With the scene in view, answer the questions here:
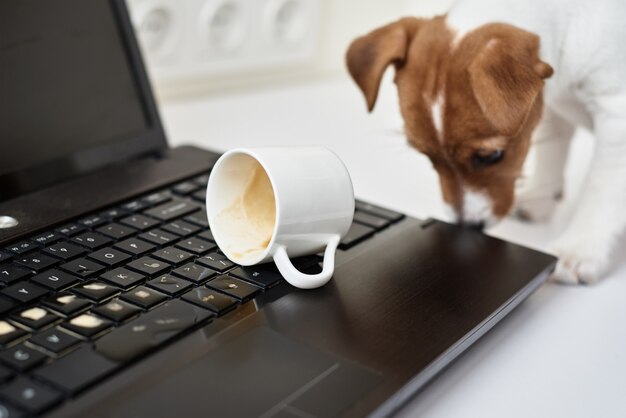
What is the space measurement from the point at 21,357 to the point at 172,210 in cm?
32

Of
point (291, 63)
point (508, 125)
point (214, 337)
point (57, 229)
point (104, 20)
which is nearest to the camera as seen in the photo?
point (214, 337)

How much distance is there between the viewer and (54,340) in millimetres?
529

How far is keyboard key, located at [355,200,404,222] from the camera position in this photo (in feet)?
2.72

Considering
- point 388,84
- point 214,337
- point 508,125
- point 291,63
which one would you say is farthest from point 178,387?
point 291,63

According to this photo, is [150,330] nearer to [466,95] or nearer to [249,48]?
[466,95]

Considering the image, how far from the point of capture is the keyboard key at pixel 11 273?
621 millimetres

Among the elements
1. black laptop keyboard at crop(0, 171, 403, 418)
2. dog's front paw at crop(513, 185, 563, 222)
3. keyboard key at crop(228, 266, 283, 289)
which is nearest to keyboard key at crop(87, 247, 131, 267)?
black laptop keyboard at crop(0, 171, 403, 418)

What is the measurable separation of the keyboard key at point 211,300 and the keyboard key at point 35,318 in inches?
4.3

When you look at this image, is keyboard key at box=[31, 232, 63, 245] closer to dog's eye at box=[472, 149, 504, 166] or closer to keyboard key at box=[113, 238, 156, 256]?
keyboard key at box=[113, 238, 156, 256]

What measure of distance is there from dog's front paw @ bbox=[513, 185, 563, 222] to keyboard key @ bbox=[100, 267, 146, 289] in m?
0.61

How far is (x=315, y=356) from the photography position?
0.55 m

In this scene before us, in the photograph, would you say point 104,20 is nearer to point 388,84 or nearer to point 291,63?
point 388,84

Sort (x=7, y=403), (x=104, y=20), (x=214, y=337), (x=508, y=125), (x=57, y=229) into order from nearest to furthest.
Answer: (x=7, y=403)
(x=214, y=337)
(x=57, y=229)
(x=508, y=125)
(x=104, y=20)

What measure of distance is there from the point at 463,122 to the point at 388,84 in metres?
0.39
